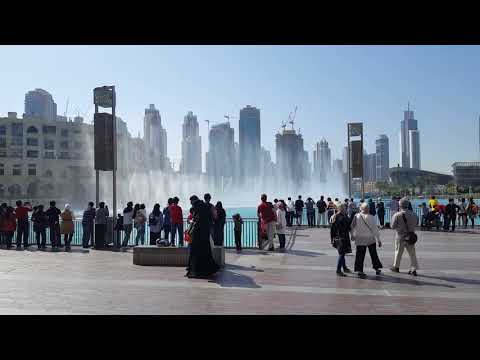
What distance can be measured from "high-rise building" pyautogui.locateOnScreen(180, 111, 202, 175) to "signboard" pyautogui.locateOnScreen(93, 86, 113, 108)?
11072 centimetres

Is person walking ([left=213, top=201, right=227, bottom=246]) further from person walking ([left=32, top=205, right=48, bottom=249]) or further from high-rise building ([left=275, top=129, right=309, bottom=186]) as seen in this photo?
high-rise building ([left=275, top=129, right=309, bottom=186])

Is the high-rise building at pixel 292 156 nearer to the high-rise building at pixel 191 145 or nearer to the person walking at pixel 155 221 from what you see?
the high-rise building at pixel 191 145

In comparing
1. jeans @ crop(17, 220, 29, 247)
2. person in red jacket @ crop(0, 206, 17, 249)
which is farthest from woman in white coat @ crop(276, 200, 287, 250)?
person in red jacket @ crop(0, 206, 17, 249)

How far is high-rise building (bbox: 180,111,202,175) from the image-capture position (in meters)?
143

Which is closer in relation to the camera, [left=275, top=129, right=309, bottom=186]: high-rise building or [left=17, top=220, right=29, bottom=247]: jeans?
[left=17, top=220, right=29, bottom=247]: jeans

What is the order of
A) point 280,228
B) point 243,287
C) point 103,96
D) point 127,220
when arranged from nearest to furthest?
point 243,287, point 280,228, point 127,220, point 103,96

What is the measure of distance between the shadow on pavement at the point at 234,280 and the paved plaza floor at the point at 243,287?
20mm

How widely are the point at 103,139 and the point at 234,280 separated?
817 cm

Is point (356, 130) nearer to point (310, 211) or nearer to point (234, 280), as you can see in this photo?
point (310, 211)

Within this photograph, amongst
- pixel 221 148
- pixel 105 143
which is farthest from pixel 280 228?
pixel 221 148

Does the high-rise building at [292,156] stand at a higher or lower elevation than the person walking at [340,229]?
higher

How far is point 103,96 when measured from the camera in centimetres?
1526

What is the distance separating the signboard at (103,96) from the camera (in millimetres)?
15211

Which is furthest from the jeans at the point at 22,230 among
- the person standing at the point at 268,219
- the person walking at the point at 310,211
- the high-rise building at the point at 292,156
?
the high-rise building at the point at 292,156
